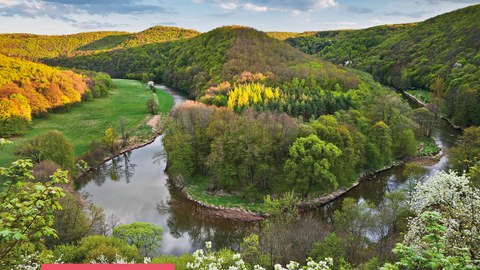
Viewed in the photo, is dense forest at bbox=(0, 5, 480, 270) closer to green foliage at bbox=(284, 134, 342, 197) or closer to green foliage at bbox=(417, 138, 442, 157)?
green foliage at bbox=(284, 134, 342, 197)

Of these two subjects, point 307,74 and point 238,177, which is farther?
point 307,74

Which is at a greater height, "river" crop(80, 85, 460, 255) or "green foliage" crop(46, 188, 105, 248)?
"green foliage" crop(46, 188, 105, 248)

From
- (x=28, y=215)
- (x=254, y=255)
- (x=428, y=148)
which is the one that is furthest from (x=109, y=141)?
(x=28, y=215)

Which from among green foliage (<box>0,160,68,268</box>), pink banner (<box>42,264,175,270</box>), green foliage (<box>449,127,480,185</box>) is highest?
green foliage (<box>0,160,68,268</box>)

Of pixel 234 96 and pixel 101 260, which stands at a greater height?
pixel 234 96

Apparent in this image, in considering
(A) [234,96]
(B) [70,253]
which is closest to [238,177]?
(B) [70,253]

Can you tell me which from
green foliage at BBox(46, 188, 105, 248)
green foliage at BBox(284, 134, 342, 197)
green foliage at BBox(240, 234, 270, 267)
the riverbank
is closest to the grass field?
the riverbank

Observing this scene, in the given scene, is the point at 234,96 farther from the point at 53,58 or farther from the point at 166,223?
the point at 53,58
